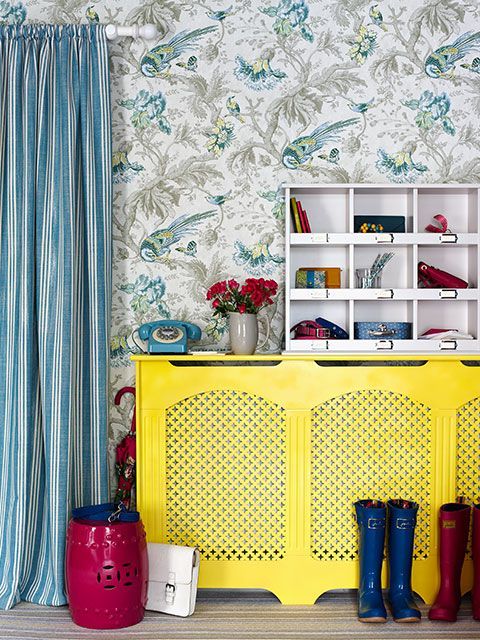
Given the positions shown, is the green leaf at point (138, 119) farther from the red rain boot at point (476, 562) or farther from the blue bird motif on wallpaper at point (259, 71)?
the red rain boot at point (476, 562)

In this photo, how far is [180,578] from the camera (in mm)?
2949

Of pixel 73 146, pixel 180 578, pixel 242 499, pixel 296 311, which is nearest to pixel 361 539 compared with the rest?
pixel 242 499

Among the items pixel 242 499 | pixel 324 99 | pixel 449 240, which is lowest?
pixel 242 499

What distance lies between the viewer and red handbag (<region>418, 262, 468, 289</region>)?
3.21 meters

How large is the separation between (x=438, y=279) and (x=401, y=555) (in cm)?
109

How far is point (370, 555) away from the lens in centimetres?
296

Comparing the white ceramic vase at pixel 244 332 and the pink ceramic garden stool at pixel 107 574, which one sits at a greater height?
the white ceramic vase at pixel 244 332

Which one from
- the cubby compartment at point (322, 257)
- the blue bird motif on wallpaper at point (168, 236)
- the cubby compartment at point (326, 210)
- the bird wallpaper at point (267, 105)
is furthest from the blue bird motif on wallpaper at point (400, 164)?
the blue bird motif on wallpaper at point (168, 236)

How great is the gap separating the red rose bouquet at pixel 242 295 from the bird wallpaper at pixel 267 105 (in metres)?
0.19

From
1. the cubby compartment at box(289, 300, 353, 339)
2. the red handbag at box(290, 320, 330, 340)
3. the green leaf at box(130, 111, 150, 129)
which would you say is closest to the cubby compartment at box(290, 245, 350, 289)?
the cubby compartment at box(289, 300, 353, 339)

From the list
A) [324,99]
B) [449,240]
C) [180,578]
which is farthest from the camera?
[324,99]

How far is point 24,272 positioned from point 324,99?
4.73 feet

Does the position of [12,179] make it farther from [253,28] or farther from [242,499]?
[242,499]

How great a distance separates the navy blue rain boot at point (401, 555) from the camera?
2.94 meters
